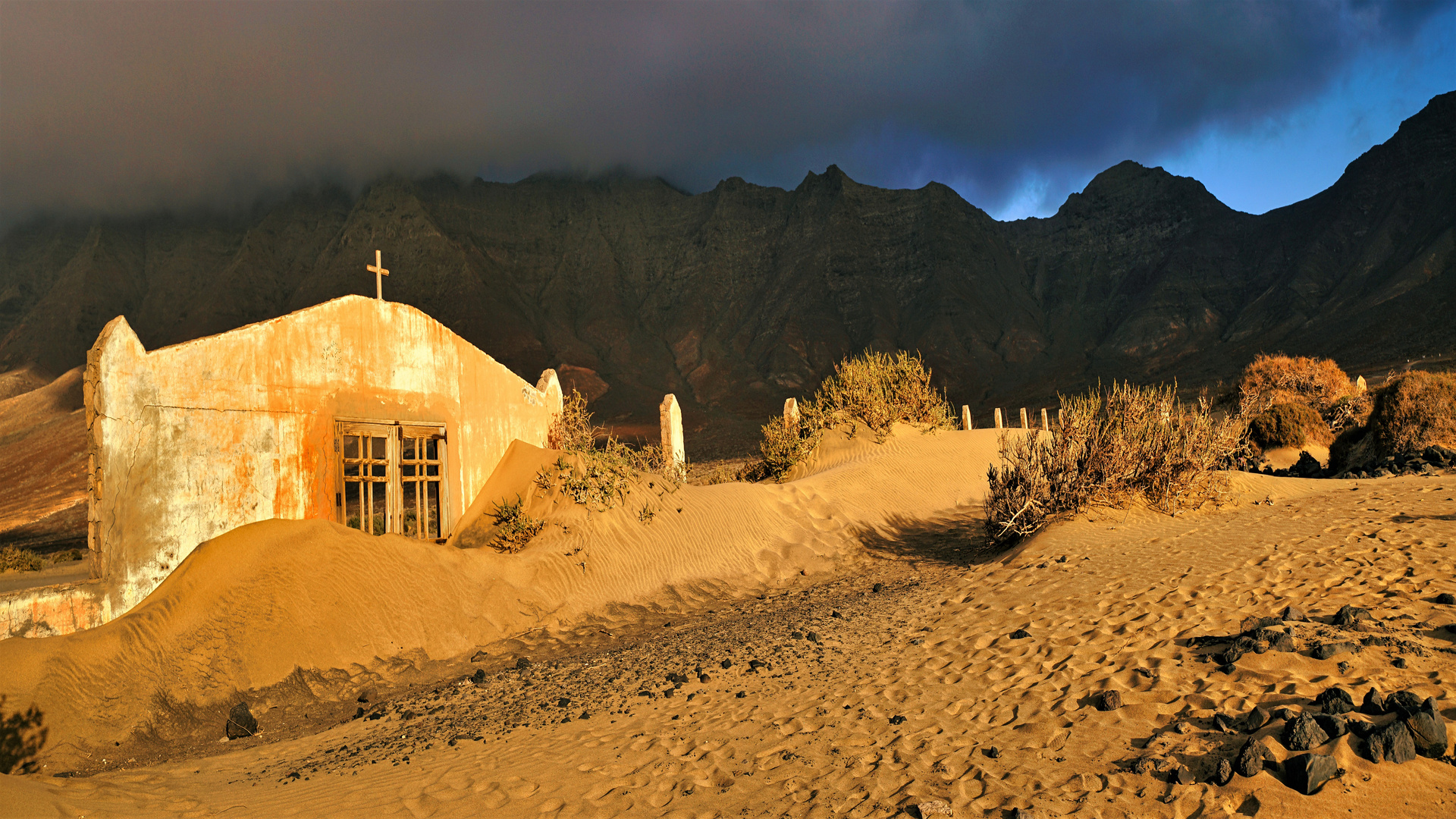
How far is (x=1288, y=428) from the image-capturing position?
17.4 meters

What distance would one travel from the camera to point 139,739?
241 inches

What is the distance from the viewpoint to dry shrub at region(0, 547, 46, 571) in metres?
15.4

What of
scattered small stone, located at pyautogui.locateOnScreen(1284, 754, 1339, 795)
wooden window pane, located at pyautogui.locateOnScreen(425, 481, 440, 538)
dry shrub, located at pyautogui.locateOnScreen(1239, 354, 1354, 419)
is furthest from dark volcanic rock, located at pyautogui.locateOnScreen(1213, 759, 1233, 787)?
dry shrub, located at pyautogui.locateOnScreen(1239, 354, 1354, 419)

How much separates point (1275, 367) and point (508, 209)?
62.8 meters

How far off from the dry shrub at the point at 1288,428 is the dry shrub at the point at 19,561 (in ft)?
86.4

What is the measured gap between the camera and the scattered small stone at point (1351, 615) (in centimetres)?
471

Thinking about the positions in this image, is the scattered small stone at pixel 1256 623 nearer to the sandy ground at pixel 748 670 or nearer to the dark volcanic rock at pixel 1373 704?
the sandy ground at pixel 748 670

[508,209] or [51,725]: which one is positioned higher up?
[508,209]

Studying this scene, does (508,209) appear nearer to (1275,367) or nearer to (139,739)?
(1275,367)

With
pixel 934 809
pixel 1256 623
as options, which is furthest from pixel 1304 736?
pixel 1256 623

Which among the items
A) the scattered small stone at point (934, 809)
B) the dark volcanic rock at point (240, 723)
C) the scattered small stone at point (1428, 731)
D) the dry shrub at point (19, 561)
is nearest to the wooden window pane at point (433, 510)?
the dark volcanic rock at point (240, 723)

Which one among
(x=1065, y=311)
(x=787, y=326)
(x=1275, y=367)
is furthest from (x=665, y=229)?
(x=1275, y=367)

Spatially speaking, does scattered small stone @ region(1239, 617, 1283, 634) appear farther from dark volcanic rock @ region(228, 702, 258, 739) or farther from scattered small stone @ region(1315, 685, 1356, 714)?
dark volcanic rock @ region(228, 702, 258, 739)

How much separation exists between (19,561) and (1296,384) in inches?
1200
